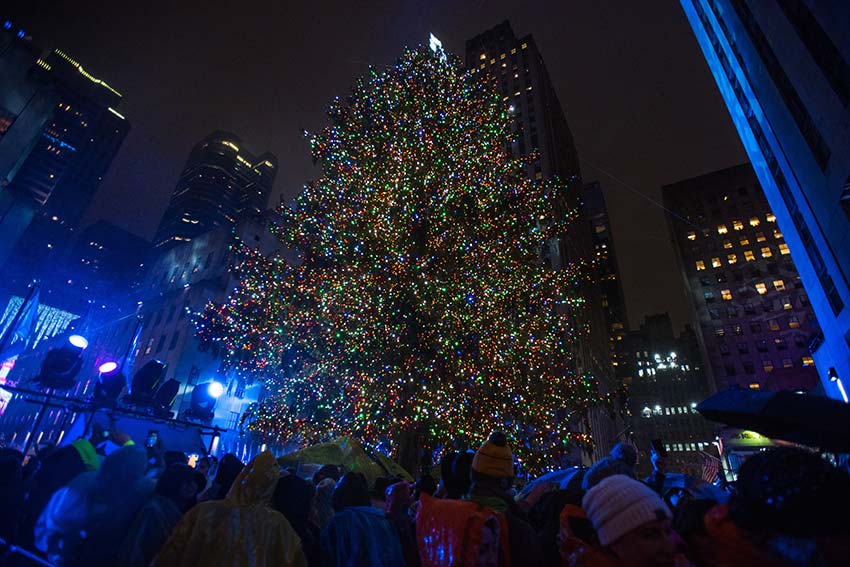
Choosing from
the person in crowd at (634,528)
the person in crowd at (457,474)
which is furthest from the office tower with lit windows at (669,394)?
the person in crowd at (634,528)

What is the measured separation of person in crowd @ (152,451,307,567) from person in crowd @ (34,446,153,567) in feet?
2.45

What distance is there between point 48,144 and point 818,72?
10503 cm

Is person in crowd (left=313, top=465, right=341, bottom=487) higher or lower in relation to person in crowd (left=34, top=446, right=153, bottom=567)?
higher

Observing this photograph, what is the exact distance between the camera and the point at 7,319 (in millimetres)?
33844

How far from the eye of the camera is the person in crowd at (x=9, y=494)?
4.13 meters

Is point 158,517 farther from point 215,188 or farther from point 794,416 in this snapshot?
point 215,188

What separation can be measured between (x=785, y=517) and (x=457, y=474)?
243cm

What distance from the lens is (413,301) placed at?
427 inches

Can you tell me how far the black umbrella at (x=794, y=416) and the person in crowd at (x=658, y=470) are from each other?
1.01m

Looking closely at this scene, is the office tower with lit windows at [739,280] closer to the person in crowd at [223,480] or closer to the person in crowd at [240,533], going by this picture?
the person in crowd at [223,480]

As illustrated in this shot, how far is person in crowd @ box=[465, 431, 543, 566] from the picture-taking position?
2.45 metres

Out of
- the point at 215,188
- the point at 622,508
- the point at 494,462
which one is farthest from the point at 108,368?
the point at 215,188

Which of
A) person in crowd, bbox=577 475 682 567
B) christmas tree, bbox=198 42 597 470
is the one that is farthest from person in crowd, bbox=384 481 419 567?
christmas tree, bbox=198 42 597 470

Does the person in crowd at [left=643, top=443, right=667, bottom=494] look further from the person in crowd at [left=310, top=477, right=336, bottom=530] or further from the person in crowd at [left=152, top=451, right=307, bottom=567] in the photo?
the person in crowd at [left=152, top=451, right=307, bottom=567]
